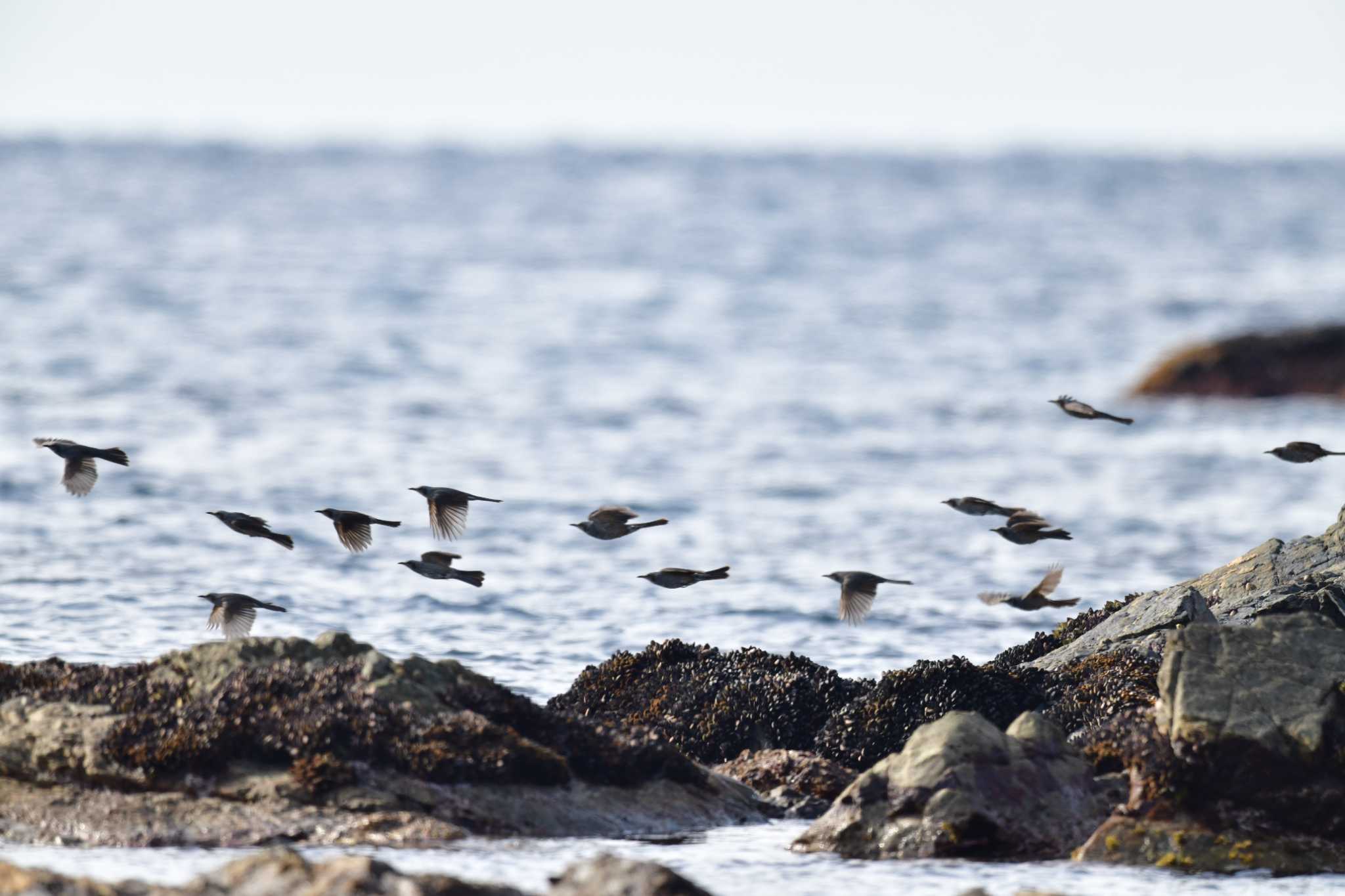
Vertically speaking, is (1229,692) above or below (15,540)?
above

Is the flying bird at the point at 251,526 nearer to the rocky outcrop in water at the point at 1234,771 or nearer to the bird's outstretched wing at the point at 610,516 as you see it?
the bird's outstretched wing at the point at 610,516

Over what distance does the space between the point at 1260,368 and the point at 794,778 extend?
31261 mm

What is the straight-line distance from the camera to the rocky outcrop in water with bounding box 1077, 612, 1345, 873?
36.6 ft

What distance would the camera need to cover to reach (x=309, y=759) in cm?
1134

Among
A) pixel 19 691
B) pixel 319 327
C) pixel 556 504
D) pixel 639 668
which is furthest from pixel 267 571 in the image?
pixel 319 327

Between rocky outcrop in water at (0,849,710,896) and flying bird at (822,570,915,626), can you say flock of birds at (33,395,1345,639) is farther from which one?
rocky outcrop in water at (0,849,710,896)

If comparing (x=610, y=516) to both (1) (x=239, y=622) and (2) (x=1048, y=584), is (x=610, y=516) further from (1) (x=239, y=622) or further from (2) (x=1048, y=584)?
(2) (x=1048, y=584)

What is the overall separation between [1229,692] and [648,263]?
66.3 meters

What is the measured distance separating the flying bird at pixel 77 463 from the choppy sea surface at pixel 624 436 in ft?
10.8

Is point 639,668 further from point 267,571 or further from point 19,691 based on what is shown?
point 267,571

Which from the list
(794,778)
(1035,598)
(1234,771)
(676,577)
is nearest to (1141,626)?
A: (1035,598)

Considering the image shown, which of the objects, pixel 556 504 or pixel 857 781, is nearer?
pixel 857 781

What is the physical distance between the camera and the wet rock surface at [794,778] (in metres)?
12.7

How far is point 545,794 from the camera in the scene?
1170 centimetres
